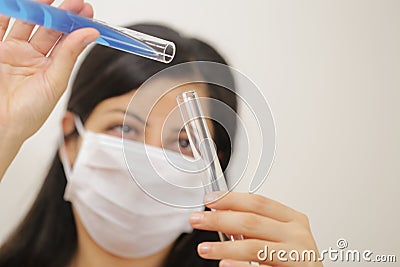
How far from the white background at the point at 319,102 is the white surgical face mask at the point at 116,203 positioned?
187 mm

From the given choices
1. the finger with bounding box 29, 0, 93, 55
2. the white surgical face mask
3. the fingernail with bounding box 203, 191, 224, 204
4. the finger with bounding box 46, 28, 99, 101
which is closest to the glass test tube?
the fingernail with bounding box 203, 191, 224, 204

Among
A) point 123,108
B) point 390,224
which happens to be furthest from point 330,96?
point 123,108

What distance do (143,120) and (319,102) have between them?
0.44 meters

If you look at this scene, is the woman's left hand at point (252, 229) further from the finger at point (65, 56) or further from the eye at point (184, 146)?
the finger at point (65, 56)

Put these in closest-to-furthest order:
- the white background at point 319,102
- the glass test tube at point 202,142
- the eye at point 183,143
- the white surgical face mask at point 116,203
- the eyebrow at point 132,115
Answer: the glass test tube at point 202,142
the eye at point 183,143
the eyebrow at point 132,115
the white surgical face mask at point 116,203
the white background at point 319,102

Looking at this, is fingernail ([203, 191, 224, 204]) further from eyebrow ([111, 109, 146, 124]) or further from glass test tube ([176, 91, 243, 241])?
eyebrow ([111, 109, 146, 124])

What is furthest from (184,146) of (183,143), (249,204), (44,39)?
(44,39)

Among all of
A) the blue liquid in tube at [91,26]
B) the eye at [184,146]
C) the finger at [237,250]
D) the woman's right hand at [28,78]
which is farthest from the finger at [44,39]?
the finger at [237,250]

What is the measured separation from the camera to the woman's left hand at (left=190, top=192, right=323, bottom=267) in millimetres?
585

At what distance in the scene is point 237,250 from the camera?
59 centimetres

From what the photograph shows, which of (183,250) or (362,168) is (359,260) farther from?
(183,250)

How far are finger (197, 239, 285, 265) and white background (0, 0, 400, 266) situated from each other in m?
0.51

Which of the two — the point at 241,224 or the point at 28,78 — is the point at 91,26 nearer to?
the point at 28,78

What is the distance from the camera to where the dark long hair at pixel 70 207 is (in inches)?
40.9
